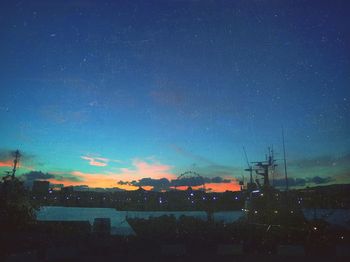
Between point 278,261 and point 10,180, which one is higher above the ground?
point 10,180

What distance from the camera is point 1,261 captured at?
18.1 meters

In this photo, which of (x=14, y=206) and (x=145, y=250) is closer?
(x=145, y=250)

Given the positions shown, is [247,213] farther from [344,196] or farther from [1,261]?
[344,196]

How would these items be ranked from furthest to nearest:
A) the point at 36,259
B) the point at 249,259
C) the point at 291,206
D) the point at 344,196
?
the point at 344,196, the point at 291,206, the point at 249,259, the point at 36,259

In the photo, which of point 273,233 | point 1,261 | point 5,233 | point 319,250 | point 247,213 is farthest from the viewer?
point 247,213

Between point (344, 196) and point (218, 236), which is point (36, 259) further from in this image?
point (344, 196)

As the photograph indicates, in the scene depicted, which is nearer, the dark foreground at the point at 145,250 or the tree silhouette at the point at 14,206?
the dark foreground at the point at 145,250

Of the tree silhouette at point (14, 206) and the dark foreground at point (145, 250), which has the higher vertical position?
the tree silhouette at point (14, 206)

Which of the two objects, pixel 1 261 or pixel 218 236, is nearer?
pixel 1 261

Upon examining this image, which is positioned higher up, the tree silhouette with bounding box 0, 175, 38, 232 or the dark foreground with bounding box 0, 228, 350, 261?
the tree silhouette with bounding box 0, 175, 38, 232

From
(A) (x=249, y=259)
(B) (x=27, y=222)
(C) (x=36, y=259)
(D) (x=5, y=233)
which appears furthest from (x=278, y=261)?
(B) (x=27, y=222)

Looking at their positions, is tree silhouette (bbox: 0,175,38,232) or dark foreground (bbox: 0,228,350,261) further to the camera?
tree silhouette (bbox: 0,175,38,232)

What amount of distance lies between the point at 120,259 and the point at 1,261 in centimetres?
734

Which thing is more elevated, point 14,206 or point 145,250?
point 14,206
